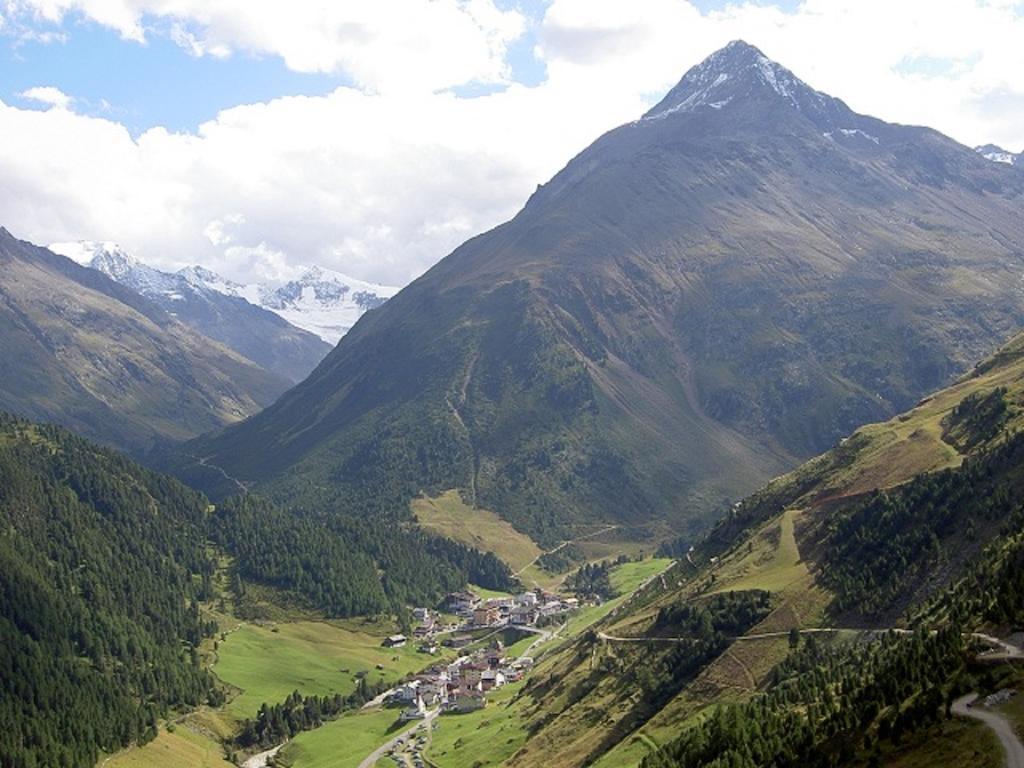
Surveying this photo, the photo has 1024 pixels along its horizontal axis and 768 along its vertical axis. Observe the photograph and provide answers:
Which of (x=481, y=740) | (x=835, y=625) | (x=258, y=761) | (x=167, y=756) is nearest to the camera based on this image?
(x=835, y=625)

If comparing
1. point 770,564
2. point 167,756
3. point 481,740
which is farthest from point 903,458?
point 167,756

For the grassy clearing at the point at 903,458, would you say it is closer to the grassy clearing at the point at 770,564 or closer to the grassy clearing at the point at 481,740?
the grassy clearing at the point at 770,564

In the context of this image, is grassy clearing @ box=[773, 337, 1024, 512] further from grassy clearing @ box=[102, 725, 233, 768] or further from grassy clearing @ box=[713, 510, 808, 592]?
grassy clearing @ box=[102, 725, 233, 768]

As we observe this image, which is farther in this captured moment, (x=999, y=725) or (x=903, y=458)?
(x=903, y=458)

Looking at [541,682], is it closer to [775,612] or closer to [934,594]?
[775,612]

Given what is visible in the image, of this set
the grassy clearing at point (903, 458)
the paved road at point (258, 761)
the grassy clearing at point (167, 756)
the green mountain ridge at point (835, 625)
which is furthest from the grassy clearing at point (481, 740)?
the grassy clearing at point (903, 458)

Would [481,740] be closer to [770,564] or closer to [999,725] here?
[770,564]
